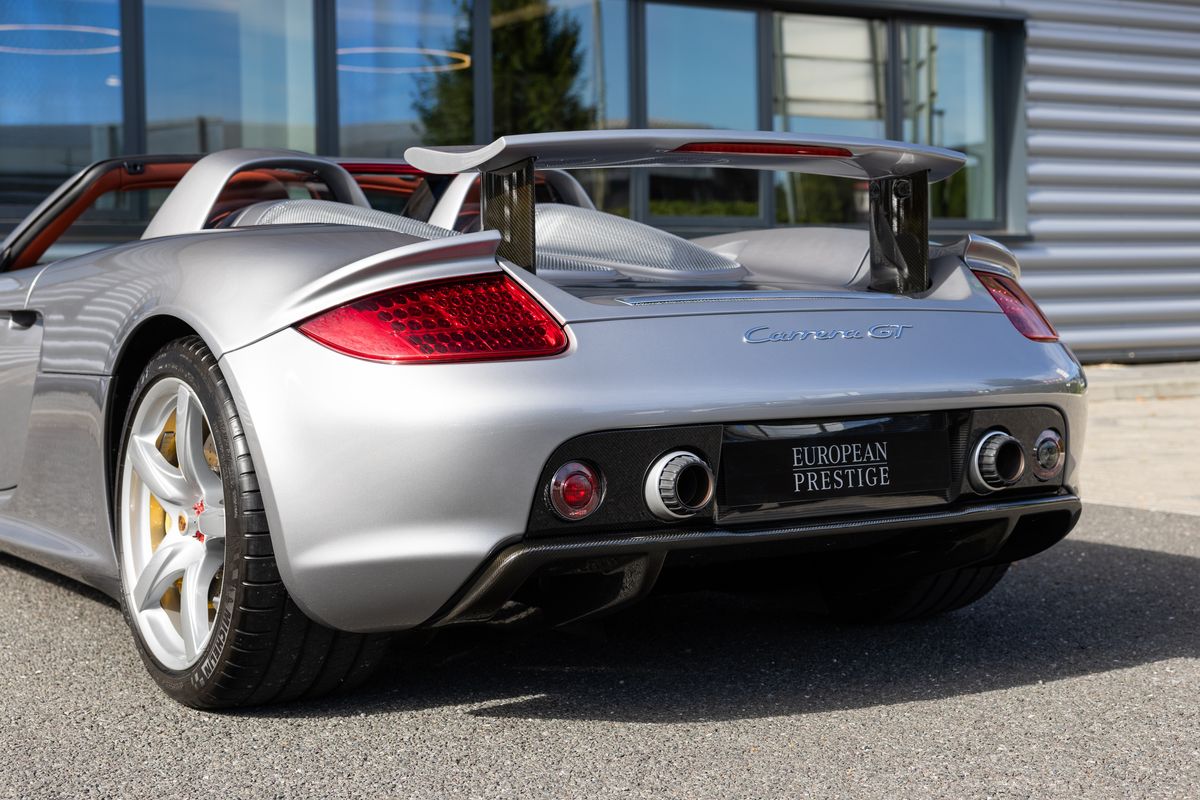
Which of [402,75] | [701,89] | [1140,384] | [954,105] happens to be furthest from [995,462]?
[954,105]

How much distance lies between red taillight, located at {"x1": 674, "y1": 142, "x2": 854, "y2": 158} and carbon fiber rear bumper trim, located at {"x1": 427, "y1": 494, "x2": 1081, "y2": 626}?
0.75 m

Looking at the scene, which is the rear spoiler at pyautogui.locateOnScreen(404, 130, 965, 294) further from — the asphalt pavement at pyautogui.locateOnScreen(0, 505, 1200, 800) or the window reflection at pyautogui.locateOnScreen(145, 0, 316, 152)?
the window reflection at pyautogui.locateOnScreen(145, 0, 316, 152)

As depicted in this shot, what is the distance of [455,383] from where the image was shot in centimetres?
252

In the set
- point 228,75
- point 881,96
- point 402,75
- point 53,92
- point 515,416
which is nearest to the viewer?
point 515,416

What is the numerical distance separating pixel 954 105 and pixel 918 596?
28.0 ft

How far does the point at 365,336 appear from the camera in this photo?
256 cm

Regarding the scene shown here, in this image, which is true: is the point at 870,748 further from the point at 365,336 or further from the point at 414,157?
the point at 414,157

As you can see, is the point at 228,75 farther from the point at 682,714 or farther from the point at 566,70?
the point at 682,714

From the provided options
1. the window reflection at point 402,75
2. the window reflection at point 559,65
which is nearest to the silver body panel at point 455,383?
the window reflection at point 402,75

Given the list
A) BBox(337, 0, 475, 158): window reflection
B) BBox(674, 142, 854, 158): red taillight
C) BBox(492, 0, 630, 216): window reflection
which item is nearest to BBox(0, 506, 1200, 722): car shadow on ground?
BBox(674, 142, 854, 158): red taillight

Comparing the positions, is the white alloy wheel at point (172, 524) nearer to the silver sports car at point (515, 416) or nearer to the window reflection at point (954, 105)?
the silver sports car at point (515, 416)

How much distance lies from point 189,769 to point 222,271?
0.91 meters

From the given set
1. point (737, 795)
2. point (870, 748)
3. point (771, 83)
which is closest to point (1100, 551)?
point (870, 748)

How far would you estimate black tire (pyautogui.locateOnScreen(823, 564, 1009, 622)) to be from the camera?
11.7 ft
